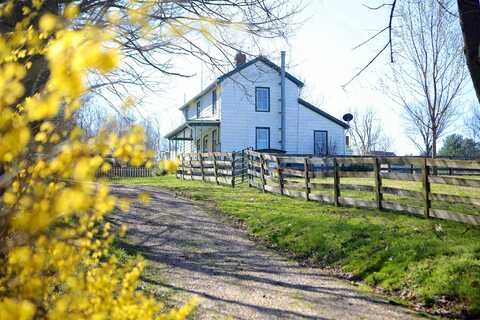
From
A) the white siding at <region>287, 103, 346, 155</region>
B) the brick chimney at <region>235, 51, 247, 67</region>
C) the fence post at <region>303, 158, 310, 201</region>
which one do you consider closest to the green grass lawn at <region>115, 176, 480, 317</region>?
the fence post at <region>303, 158, 310, 201</region>

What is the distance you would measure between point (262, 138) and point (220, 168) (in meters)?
8.15

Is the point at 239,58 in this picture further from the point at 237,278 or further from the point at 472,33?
the point at 237,278

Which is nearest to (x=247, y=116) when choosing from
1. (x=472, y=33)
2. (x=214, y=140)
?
(x=214, y=140)

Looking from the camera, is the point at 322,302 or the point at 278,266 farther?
the point at 278,266

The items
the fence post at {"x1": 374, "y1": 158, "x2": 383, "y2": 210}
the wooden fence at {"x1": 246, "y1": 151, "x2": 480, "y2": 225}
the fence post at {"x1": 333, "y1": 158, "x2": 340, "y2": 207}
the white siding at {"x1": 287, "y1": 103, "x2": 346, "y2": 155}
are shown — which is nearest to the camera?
the wooden fence at {"x1": 246, "y1": 151, "x2": 480, "y2": 225}

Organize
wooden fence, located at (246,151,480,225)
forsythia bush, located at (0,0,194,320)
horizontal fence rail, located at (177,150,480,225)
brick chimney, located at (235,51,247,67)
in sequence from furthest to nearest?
horizontal fence rail, located at (177,150,480,225), wooden fence, located at (246,151,480,225), brick chimney, located at (235,51,247,67), forsythia bush, located at (0,0,194,320)

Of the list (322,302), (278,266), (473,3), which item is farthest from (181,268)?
(473,3)

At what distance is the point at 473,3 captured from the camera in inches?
269

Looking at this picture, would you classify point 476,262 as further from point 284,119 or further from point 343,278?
point 284,119

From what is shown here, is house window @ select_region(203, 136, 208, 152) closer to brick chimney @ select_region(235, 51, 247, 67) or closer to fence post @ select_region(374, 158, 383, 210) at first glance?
fence post @ select_region(374, 158, 383, 210)

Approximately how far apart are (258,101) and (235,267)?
70.6ft

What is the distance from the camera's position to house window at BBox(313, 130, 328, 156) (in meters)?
29.1

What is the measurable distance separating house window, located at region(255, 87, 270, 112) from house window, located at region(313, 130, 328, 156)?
3620 millimetres

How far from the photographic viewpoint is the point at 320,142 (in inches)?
1159
